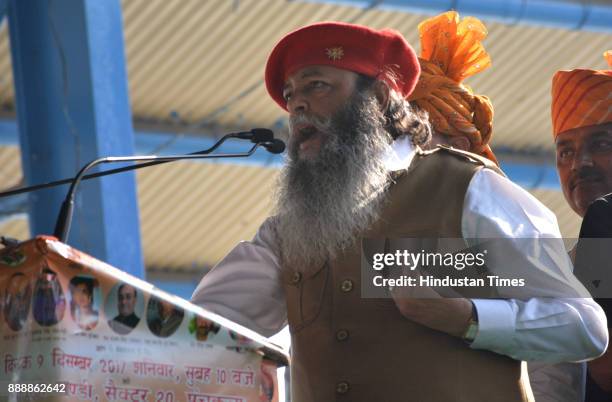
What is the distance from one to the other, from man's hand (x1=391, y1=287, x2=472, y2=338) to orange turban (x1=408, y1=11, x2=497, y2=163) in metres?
1.03

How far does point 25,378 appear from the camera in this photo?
246cm

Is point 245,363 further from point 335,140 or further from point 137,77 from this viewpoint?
point 137,77

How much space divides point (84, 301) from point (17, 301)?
4.4 inches

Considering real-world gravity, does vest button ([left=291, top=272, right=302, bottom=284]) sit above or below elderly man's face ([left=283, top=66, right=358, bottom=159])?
below

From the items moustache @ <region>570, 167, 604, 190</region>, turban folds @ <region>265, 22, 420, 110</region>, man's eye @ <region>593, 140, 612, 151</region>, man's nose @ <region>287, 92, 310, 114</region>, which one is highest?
man's eye @ <region>593, 140, 612, 151</region>

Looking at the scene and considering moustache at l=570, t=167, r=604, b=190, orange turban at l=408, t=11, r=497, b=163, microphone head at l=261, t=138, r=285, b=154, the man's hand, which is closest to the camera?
the man's hand

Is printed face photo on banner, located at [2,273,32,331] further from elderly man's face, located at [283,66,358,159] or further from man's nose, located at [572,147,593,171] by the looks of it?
man's nose, located at [572,147,593,171]

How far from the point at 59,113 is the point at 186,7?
3309 mm

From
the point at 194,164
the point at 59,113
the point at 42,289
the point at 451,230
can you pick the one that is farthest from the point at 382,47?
the point at 194,164

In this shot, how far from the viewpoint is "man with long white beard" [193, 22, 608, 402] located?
118 inches

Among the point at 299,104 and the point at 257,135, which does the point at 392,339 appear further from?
the point at 299,104

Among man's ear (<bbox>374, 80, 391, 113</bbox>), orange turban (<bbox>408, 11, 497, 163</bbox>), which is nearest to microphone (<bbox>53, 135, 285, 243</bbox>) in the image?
man's ear (<bbox>374, 80, 391, 113</bbox>)

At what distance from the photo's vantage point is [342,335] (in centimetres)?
310

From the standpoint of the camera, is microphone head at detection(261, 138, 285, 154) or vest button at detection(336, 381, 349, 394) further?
microphone head at detection(261, 138, 285, 154)
